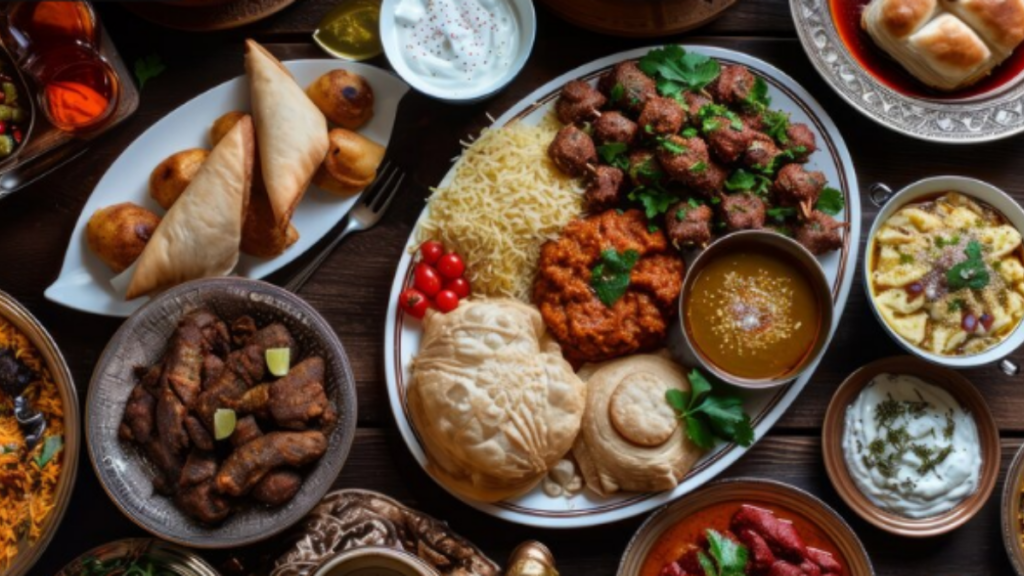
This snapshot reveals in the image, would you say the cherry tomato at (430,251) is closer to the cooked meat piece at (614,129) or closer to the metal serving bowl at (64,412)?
the cooked meat piece at (614,129)

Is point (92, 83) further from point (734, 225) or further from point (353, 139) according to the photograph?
point (734, 225)

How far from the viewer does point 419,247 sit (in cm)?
423

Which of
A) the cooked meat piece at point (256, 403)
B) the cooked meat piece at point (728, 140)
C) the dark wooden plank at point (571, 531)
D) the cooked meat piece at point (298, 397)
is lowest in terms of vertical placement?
the dark wooden plank at point (571, 531)

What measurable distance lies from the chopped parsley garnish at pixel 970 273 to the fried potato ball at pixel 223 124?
285 centimetres

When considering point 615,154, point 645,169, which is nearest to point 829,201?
point 645,169

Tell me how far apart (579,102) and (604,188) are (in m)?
0.36

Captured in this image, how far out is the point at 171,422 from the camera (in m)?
3.90

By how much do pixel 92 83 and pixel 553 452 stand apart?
233 cm

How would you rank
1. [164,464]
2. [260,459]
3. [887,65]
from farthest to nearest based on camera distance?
1. [887,65]
2. [164,464]
3. [260,459]

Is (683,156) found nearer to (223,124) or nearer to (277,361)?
(277,361)

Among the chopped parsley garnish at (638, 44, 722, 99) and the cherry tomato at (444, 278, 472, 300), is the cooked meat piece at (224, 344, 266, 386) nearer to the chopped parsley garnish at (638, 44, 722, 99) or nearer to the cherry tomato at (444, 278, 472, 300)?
the cherry tomato at (444, 278, 472, 300)

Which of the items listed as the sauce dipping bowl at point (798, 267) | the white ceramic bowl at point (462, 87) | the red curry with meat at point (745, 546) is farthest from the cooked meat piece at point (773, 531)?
the white ceramic bowl at point (462, 87)

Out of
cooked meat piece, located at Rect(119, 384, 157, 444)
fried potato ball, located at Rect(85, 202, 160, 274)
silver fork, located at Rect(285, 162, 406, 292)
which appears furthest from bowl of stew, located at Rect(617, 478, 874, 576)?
fried potato ball, located at Rect(85, 202, 160, 274)

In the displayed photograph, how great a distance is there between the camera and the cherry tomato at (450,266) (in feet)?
13.7
